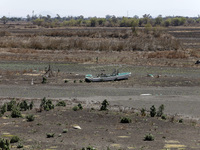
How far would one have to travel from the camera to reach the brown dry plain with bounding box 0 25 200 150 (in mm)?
14930

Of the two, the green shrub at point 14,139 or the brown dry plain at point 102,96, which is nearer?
the green shrub at point 14,139

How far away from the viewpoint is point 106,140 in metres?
14.7

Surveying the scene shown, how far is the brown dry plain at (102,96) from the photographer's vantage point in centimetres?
1493

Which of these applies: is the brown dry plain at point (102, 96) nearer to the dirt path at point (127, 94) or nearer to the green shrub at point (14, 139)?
the dirt path at point (127, 94)

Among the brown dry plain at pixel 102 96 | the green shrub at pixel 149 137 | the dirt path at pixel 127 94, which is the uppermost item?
the green shrub at pixel 149 137

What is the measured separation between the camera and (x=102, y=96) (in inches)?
1094

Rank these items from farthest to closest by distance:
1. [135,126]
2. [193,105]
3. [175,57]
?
[175,57] < [193,105] < [135,126]

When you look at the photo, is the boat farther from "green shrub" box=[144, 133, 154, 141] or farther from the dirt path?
"green shrub" box=[144, 133, 154, 141]

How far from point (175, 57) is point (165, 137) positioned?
117 ft

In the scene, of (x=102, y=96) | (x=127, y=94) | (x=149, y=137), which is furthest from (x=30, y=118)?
(x=127, y=94)

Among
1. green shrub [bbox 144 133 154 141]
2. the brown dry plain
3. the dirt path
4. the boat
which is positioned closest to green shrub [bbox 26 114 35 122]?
the brown dry plain

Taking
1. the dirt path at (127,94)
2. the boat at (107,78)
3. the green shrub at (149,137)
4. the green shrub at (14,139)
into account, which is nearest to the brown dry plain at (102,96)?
the dirt path at (127,94)

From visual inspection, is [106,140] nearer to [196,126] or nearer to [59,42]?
[196,126]

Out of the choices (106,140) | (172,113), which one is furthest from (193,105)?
(106,140)
